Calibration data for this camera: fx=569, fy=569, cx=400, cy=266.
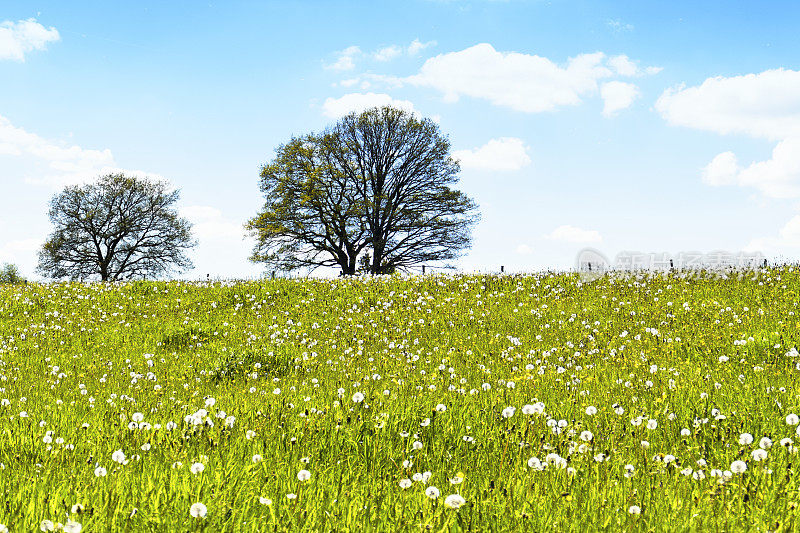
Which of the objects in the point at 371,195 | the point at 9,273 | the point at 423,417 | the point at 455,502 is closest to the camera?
the point at 455,502

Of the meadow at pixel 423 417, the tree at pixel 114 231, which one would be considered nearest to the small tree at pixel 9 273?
the tree at pixel 114 231

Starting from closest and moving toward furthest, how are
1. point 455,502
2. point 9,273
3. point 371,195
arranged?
1. point 455,502
2. point 371,195
3. point 9,273

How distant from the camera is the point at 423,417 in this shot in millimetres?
5555

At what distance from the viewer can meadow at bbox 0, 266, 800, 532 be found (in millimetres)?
3262

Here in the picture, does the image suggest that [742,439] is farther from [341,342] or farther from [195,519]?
[341,342]

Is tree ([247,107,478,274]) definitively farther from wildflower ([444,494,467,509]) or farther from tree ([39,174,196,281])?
wildflower ([444,494,467,509])

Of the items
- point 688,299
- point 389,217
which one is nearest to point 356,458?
point 688,299

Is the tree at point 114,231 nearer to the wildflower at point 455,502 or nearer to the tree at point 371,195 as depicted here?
the tree at point 371,195

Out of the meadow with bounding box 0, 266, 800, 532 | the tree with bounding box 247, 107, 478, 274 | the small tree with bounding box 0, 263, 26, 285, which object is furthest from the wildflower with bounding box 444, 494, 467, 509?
the small tree with bounding box 0, 263, 26, 285

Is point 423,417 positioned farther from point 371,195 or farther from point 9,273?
point 9,273

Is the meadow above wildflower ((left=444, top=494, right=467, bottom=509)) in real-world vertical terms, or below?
below

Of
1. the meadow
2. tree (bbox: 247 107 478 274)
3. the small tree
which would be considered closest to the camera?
the meadow

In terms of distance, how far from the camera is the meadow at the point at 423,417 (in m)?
3.26

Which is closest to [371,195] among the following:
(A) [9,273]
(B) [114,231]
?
(B) [114,231]
